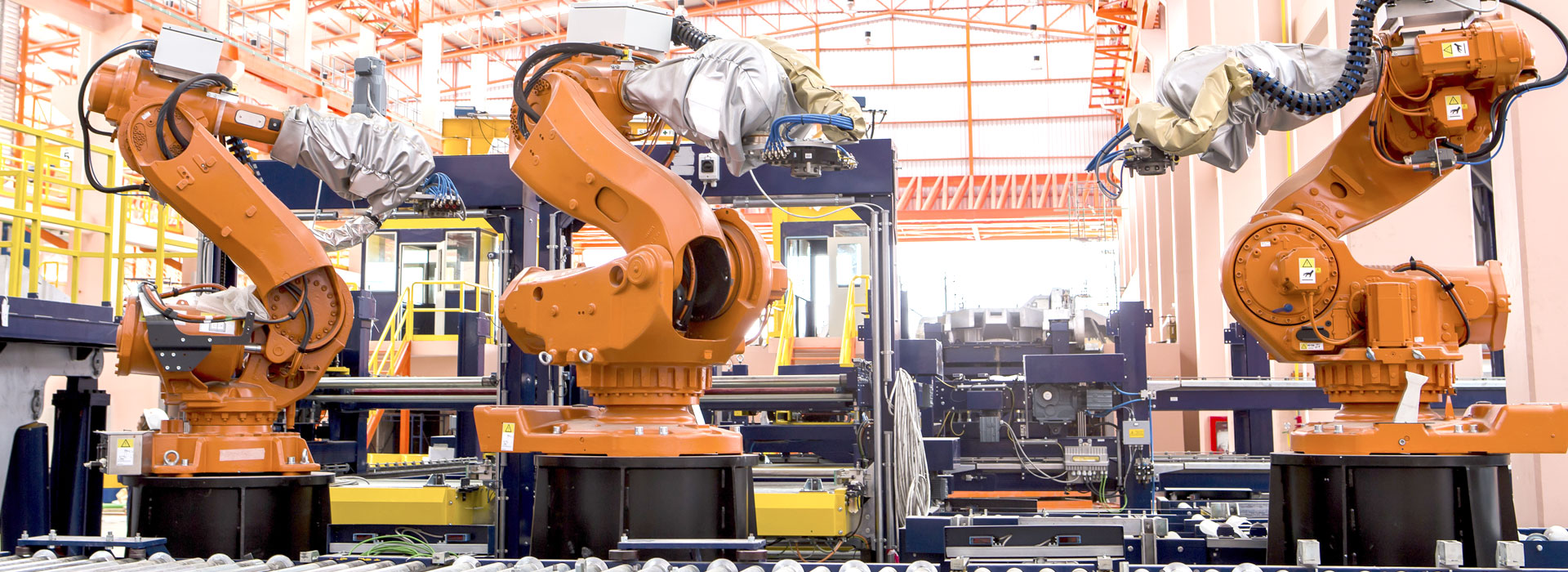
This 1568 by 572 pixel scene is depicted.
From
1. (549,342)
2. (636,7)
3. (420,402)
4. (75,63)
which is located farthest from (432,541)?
(75,63)

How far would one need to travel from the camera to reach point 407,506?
21.9ft

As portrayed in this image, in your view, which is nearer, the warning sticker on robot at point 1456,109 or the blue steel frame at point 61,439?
the warning sticker on robot at point 1456,109

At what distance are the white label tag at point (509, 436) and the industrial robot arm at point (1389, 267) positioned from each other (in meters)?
2.60

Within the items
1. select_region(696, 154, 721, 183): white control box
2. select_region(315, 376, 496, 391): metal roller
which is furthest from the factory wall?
select_region(315, 376, 496, 391): metal roller

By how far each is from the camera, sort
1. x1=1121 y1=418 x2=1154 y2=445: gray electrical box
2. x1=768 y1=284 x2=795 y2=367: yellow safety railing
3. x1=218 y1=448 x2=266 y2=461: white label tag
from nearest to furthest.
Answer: x1=218 y1=448 x2=266 y2=461: white label tag < x1=1121 y1=418 x2=1154 y2=445: gray electrical box < x1=768 y1=284 x2=795 y2=367: yellow safety railing

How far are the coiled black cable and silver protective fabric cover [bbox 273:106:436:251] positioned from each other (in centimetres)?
394

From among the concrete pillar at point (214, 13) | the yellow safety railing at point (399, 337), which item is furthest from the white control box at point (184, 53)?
the concrete pillar at point (214, 13)

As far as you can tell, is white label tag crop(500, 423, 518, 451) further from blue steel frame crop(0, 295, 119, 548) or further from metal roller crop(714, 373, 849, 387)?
blue steel frame crop(0, 295, 119, 548)

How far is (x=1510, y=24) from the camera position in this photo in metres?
4.25

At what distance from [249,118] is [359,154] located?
0.51 meters

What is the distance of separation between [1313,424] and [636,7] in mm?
3245

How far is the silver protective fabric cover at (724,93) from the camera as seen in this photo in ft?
14.5

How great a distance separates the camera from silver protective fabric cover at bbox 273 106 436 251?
5.62 meters

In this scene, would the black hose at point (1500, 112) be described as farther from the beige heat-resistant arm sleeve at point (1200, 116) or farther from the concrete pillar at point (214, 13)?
the concrete pillar at point (214, 13)
